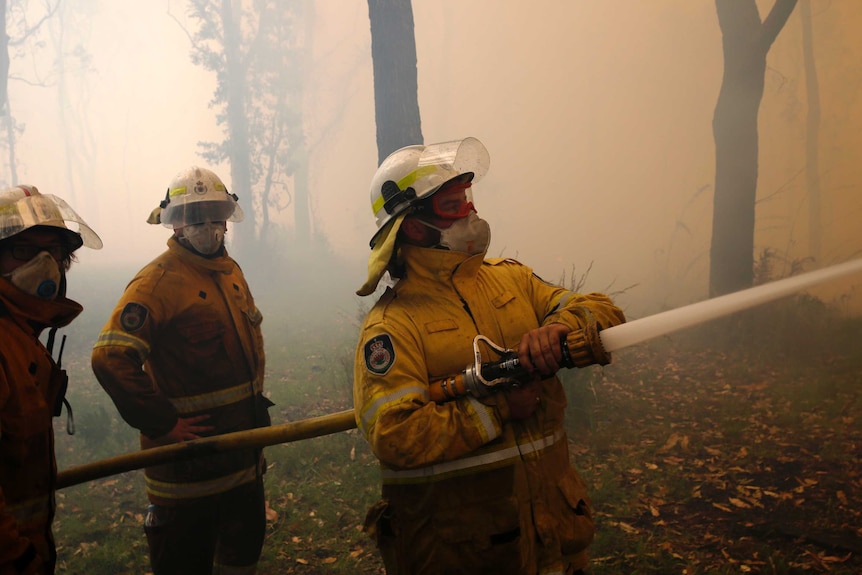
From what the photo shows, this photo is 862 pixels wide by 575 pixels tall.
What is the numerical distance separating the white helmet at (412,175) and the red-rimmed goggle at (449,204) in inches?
1.5

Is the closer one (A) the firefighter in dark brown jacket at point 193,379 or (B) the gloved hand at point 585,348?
(B) the gloved hand at point 585,348

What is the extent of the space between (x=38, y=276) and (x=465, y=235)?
67.8 inches

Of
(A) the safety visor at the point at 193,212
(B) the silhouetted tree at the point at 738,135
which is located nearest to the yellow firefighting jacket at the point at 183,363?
(A) the safety visor at the point at 193,212

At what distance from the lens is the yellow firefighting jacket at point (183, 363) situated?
3.27 metres

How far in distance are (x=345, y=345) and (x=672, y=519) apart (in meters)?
9.05

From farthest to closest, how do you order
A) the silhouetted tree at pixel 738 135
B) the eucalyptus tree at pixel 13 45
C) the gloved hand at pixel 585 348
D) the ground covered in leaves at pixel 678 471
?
the eucalyptus tree at pixel 13 45, the silhouetted tree at pixel 738 135, the ground covered in leaves at pixel 678 471, the gloved hand at pixel 585 348

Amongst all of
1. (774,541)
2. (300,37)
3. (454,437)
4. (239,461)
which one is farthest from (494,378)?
(300,37)

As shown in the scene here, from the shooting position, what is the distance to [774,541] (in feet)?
12.9

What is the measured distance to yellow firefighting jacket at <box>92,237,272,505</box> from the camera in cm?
327

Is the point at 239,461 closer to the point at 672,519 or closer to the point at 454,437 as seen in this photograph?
the point at 454,437

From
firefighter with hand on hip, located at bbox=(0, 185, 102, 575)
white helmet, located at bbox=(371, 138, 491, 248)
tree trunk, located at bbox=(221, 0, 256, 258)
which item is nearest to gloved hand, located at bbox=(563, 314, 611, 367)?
white helmet, located at bbox=(371, 138, 491, 248)

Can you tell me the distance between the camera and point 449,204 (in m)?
2.23

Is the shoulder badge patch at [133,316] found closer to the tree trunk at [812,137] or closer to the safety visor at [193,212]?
the safety visor at [193,212]

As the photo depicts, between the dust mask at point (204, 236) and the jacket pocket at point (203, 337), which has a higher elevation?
the dust mask at point (204, 236)
